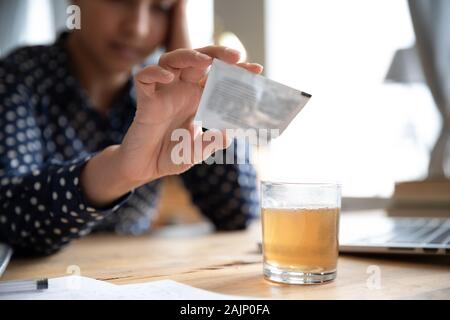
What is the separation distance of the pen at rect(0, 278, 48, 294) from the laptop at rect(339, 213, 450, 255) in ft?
1.33

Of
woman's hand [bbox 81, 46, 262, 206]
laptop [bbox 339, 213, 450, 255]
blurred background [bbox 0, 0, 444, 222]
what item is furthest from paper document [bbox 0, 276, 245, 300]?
blurred background [bbox 0, 0, 444, 222]

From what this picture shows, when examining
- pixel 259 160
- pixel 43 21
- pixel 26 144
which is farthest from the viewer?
pixel 43 21

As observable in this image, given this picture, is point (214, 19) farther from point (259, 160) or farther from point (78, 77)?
point (78, 77)

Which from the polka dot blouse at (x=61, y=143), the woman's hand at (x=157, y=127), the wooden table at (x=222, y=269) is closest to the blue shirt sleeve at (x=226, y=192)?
the polka dot blouse at (x=61, y=143)

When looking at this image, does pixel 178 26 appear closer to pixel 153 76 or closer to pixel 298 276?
pixel 153 76

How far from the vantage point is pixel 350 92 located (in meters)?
1.96

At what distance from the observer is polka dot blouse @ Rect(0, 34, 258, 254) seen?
85 cm

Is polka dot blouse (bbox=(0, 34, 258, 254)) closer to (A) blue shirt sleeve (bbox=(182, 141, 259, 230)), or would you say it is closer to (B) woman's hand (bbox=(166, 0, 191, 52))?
(A) blue shirt sleeve (bbox=(182, 141, 259, 230))

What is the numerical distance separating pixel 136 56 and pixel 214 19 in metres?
1.34

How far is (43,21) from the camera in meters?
3.44

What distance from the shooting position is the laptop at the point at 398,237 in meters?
0.69

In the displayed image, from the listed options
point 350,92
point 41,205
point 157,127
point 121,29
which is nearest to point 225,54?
point 157,127
